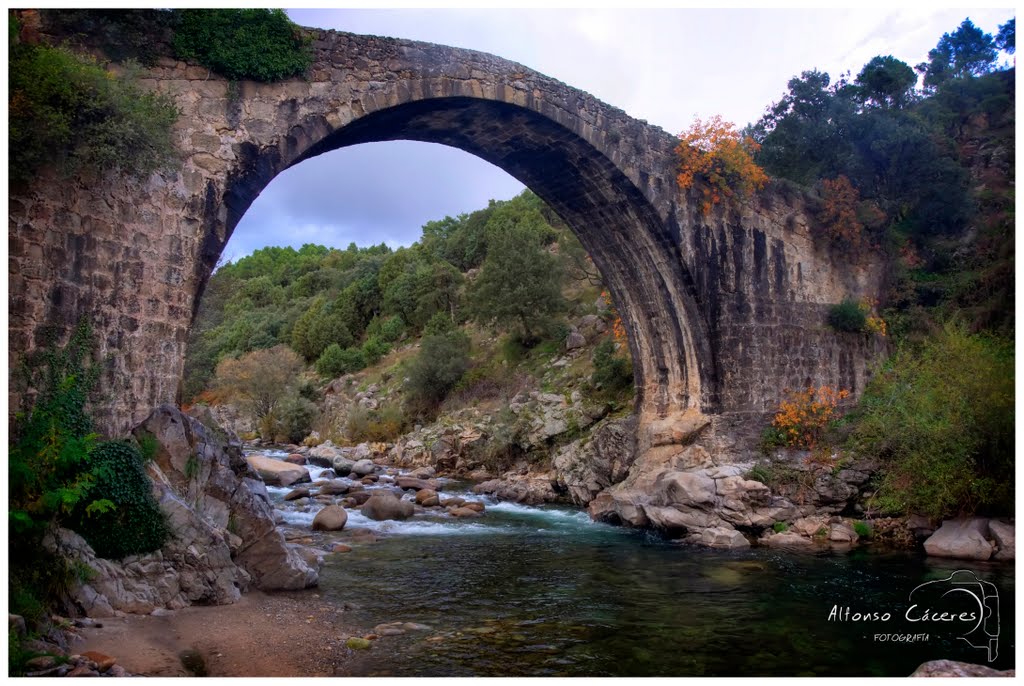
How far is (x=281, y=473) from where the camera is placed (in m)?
18.5

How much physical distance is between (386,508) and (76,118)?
877 centimetres

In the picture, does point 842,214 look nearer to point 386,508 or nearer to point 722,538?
point 722,538

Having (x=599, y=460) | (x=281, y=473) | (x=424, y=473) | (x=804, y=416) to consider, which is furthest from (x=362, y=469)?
(x=804, y=416)

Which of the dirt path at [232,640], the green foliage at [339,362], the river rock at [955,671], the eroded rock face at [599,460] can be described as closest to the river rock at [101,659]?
the dirt path at [232,640]

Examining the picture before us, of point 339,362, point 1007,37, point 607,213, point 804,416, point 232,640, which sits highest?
point 1007,37

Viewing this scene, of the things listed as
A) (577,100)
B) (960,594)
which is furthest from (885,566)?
(577,100)

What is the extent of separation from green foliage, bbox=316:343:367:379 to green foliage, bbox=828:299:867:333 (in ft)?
91.8

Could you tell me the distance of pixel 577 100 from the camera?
12.7m

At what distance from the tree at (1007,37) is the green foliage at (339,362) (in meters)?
31.3

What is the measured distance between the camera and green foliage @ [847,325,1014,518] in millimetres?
10969

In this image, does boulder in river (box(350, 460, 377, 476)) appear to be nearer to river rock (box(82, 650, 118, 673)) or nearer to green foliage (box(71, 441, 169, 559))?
green foliage (box(71, 441, 169, 559))

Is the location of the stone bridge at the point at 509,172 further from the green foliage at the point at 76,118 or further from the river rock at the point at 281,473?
the river rock at the point at 281,473

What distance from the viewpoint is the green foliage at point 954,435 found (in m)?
11.0

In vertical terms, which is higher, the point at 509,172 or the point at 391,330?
the point at 509,172
